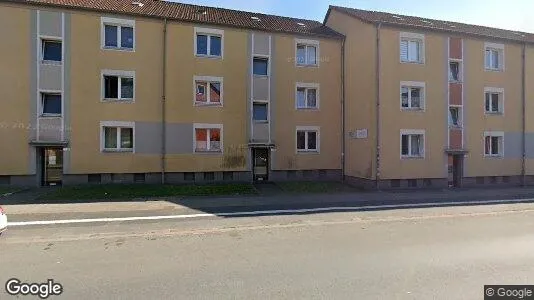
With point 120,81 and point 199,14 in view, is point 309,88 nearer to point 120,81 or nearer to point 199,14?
point 199,14

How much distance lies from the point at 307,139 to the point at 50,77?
13366 mm

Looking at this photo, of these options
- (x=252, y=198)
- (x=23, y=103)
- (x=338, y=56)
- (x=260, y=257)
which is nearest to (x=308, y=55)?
(x=338, y=56)

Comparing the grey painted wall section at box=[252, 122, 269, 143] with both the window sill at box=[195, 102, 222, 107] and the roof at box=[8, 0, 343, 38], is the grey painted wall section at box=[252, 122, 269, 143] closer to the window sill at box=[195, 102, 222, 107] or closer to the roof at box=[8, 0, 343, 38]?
the window sill at box=[195, 102, 222, 107]

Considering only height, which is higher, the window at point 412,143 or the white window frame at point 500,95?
the white window frame at point 500,95

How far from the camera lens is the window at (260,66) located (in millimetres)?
19359

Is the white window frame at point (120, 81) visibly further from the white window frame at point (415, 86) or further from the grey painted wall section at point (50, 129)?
the white window frame at point (415, 86)

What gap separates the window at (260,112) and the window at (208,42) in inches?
133

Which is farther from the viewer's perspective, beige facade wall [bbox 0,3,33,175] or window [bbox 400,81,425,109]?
window [bbox 400,81,425,109]

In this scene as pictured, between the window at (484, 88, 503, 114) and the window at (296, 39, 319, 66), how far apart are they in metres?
9.94

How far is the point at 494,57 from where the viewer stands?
2031 centimetres

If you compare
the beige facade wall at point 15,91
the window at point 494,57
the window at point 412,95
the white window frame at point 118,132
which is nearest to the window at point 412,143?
the window at point 412,95

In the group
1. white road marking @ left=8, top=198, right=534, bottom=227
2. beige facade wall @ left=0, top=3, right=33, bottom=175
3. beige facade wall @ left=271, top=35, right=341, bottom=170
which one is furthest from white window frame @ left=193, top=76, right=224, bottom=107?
white road marking @ left=8, top=198, right=534, bottom=227

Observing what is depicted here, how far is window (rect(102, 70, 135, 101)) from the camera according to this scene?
56.6 ft

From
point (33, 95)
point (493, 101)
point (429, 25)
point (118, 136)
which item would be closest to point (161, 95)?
point (118, 136)
